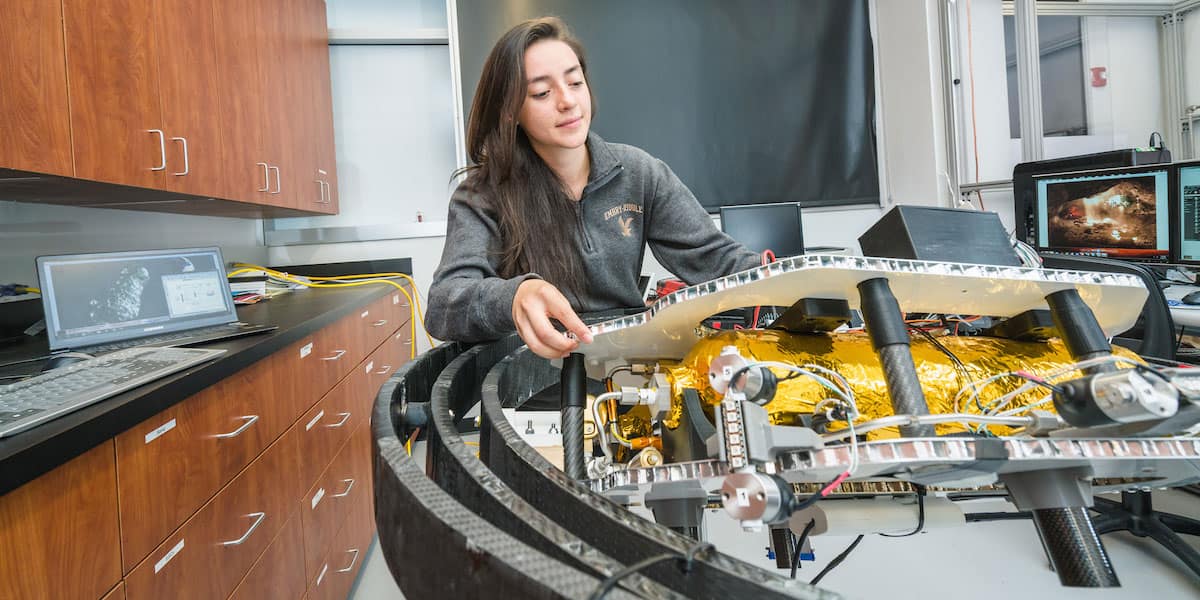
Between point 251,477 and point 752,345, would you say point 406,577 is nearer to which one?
point 752,345

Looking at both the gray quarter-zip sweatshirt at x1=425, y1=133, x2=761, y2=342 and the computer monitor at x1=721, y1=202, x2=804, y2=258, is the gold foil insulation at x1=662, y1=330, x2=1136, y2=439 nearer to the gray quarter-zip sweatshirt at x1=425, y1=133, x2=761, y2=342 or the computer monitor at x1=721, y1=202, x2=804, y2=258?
the gray quarter-zip sweatshirt at x1=425, y1=133, x2=761, y2=342

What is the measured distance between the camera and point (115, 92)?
57.0 inches

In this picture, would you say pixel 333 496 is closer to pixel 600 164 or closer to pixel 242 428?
pixel 242 428

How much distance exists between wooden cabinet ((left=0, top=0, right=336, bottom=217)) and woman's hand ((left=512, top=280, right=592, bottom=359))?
107cm

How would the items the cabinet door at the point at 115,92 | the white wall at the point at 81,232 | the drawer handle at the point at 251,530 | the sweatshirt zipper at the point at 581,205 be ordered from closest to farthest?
1. the sweatshirt zipper at the point at 581,205
2. the drawer handle at the point at 251,530
3. the cabinet door at the point at 115,92
4. the white wall at the point at 81,232

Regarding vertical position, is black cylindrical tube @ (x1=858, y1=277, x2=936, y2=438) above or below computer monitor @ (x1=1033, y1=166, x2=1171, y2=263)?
below

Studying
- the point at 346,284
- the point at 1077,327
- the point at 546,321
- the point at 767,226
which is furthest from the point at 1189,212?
the point at 346,284

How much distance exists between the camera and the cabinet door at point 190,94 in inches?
65.9


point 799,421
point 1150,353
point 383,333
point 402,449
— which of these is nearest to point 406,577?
point 402,449

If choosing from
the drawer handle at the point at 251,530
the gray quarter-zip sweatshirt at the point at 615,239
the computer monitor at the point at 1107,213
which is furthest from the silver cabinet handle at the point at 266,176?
the computer monitor at the point at 1107,213

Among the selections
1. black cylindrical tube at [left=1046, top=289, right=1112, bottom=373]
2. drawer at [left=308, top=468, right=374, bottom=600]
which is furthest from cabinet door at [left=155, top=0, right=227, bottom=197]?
black cylindrical tube at [left=1046, top=289, right=1112, bottom=373]

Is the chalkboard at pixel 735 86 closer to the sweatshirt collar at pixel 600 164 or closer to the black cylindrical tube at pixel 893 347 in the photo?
the sweatshirt collar at pixel 600 164

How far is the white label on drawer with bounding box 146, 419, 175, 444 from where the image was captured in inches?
36.5

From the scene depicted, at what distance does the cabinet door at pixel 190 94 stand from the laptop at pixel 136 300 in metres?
0.28
